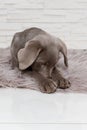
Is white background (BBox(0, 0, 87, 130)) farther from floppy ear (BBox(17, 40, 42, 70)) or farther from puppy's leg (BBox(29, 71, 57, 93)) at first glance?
floppy ear (BBox(17, 40, 42, 70))

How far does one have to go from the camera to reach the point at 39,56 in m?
2.16

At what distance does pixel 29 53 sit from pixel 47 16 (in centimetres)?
103

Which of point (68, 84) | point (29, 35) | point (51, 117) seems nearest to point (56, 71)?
point (68, 84)

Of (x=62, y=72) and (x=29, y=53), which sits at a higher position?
(x=29, y=53)

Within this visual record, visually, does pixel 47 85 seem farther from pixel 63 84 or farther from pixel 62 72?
pixel 62 72

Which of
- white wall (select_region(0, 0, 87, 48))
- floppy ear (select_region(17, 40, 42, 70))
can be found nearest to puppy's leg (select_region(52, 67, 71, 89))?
floppy ear (select_region(17, 40, 42, 70))

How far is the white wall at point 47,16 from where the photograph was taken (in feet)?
10.0

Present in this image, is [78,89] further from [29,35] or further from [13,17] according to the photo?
[13,17]

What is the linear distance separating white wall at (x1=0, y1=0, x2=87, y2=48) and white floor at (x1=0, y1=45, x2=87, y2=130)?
102cm

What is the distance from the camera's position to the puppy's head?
212 cm

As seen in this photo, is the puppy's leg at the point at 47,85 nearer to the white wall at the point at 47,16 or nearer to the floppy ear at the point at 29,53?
the floppy ear at the point at 29,53

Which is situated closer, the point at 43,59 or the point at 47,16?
the point at 43,59

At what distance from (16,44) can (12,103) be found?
0.45m

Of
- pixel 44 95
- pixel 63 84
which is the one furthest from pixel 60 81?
pixel 44 95
